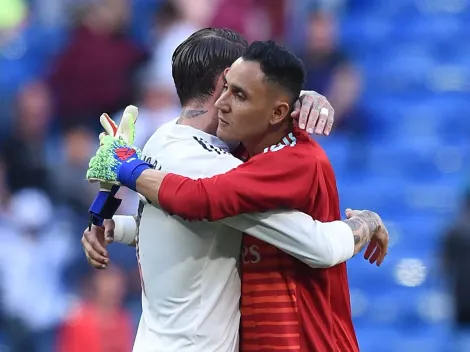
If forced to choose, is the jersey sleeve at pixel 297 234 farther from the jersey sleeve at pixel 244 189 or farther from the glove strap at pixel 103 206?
the glove strap at pixel 103 206

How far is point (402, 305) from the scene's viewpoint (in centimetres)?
867

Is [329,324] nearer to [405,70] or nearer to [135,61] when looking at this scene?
[135,61]

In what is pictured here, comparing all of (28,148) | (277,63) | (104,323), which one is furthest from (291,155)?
(28,148)

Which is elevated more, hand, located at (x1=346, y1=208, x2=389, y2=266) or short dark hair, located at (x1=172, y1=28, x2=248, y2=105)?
short dark hair, located at (x1=172, y1=28, x2=248, y2=105)

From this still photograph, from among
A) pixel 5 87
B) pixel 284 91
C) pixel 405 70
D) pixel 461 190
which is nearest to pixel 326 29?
pixel 405 70

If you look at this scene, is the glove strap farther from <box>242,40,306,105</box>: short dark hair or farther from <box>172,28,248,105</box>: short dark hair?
<box>242,40,306,105</box>: short dark hair

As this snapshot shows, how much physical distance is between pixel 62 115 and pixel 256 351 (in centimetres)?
580

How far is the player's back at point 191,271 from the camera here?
3.98m

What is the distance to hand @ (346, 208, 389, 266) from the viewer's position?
4.16 m

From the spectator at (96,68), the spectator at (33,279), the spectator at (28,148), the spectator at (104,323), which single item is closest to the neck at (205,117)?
the spectator at (104,323)

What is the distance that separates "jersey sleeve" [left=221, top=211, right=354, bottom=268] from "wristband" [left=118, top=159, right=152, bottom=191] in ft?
0.94

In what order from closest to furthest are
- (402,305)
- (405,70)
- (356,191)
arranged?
(402,305) < (356,191) < (405,70)

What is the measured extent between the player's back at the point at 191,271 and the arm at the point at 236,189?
0.35ft

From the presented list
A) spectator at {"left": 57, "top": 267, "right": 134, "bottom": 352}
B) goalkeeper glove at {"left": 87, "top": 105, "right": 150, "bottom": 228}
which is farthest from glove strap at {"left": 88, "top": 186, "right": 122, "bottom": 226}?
spectator at {"left": 57, "top": 267, "right": 134, "bottom": 352}
